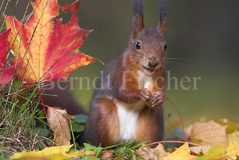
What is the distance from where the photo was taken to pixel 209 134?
1465mm

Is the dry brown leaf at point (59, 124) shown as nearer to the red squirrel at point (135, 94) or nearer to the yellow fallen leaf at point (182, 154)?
the red squirrel at point (135, 94)

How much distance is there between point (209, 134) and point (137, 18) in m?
0.67

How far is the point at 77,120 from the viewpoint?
1.52 meters

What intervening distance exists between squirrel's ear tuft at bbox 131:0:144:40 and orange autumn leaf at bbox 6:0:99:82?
27cm

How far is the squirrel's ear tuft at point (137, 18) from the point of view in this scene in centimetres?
135

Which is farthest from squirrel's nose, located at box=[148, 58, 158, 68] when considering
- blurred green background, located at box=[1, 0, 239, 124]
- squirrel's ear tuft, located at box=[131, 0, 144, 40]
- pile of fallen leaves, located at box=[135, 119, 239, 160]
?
blurred green background, located at box=[1, 0, 239, 124]

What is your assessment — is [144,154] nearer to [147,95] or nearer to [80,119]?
[147,95]

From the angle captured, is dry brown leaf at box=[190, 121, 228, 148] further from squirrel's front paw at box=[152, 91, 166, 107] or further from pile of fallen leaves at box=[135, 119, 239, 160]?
squirrel's front paw at box=[152, 91, 166, 107]

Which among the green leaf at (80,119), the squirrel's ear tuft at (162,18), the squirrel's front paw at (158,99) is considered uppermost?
the squirrel's ear tuft at (162,18)

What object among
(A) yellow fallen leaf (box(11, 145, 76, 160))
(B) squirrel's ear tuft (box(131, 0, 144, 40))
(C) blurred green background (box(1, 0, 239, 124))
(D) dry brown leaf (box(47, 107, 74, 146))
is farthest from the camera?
(C) blurred green background (box(1, 0, 239, 124))

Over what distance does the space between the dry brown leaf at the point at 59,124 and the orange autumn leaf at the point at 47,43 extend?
0.46 feet

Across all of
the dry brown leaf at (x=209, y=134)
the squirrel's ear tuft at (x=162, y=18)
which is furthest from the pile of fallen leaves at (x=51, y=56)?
the squirrel's ear tuft at (x=162, y=18)

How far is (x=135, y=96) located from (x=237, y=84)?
224 centimetres

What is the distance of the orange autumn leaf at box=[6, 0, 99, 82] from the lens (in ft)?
3.86
